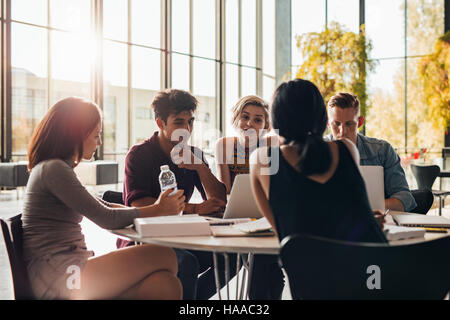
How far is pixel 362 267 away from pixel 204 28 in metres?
11.8

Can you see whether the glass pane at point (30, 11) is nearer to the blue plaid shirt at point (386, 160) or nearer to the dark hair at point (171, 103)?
the dark hair at point (171, 103)

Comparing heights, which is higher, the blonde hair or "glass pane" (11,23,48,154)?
"glass pane" (11,23,48,154)

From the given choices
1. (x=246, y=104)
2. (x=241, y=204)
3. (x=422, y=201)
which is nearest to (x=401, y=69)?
(x=422, y=201)

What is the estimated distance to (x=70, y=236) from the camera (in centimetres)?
172

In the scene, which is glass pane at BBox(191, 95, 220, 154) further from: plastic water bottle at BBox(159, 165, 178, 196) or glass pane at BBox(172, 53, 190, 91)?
plastic water bottle at BBox(159, 165, 178, 196)

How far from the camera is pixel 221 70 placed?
12.6 m

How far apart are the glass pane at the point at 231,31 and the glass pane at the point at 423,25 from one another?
4564 mm

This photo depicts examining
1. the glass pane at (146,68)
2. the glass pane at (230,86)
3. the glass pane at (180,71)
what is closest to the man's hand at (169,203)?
the glass pane at (146,68)

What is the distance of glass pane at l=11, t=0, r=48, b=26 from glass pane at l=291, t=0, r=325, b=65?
6.83 meters

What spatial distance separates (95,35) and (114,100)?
1.42m

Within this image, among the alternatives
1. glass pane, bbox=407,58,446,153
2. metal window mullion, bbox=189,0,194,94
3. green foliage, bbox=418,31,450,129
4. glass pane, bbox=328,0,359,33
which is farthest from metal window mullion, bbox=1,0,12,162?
glass pane, bbox=407,58,446,153

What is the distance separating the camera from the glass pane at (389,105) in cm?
1185

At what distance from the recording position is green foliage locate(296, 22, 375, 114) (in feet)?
36.0

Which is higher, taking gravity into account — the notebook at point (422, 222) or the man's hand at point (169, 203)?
the man's hand at point (169, 203)
